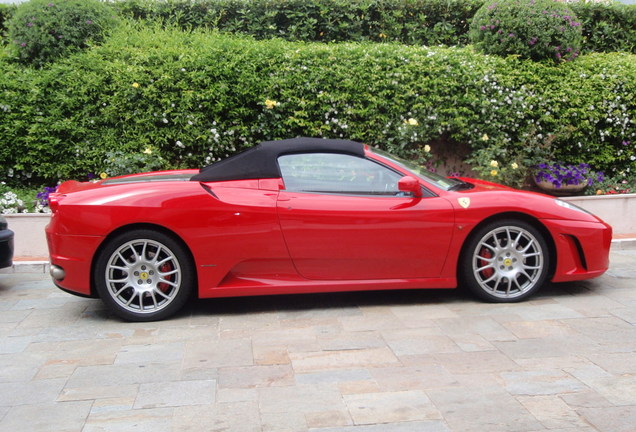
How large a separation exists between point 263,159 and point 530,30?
5286 millimetres

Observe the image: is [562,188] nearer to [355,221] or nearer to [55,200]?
[355,221]

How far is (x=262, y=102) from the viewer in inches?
316

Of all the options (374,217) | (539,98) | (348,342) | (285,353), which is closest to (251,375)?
(285,353)

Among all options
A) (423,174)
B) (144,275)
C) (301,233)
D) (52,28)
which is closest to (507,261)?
(423,174)

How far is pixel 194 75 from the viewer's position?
8.04 meters

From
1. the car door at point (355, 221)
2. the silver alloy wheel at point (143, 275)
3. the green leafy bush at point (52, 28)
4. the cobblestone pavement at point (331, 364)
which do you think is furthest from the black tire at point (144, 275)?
the green leafy bush at point (52, 28)

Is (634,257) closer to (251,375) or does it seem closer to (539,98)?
(539,98)

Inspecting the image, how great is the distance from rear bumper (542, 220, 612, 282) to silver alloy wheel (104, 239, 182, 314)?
3024 millimetres

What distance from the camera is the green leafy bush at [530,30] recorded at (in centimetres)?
902

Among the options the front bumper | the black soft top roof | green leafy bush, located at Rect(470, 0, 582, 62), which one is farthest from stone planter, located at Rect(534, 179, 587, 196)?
the front bumper

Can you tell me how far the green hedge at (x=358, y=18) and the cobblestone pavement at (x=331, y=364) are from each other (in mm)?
6176

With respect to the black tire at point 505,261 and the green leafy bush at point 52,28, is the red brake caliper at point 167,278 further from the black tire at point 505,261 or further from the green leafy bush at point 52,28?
the green leafy bush at point 52,28

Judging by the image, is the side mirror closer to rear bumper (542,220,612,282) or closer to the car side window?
the car side window

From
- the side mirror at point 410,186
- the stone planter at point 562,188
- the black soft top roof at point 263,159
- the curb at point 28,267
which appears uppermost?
the black soft top roof at point 263,159
